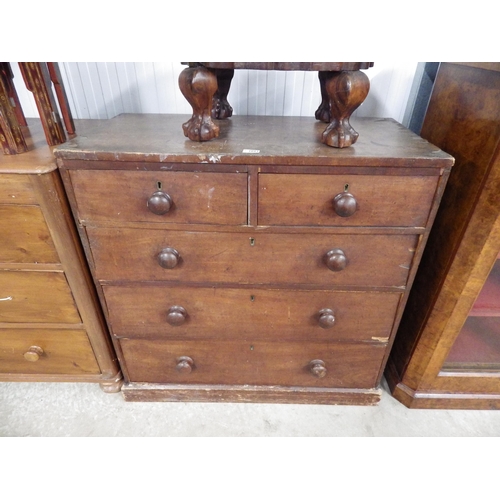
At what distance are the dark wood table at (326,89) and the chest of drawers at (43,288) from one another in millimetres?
393

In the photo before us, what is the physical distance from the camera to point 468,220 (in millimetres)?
903

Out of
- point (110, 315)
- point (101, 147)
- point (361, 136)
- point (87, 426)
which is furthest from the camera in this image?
point (87, 426)

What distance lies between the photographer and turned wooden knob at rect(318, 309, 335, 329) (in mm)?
1000

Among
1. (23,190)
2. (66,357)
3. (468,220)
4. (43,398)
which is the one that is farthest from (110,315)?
(468,220)

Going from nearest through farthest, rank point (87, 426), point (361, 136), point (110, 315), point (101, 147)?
point (101, 147) < point (361, 136) < point (110, 315) < point (87, 426)

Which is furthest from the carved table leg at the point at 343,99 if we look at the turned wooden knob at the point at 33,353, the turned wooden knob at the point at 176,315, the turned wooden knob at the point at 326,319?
the turned wooden knob at the point at 33,353

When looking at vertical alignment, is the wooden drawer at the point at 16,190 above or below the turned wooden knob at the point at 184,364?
above

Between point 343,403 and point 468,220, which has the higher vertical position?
point 468,220

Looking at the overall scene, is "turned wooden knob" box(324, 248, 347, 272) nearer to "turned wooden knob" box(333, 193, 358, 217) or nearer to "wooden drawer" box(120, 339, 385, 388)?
"turned wooden knob" box(333, 193, 358, 217)

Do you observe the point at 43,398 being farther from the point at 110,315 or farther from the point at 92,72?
the point at 92,72

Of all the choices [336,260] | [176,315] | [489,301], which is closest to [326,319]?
[336,260]

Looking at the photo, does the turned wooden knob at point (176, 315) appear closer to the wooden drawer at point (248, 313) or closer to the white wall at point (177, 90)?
the wooden drawer at point (248, 313)

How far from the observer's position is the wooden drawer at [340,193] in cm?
82

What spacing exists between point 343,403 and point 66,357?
1.02m
